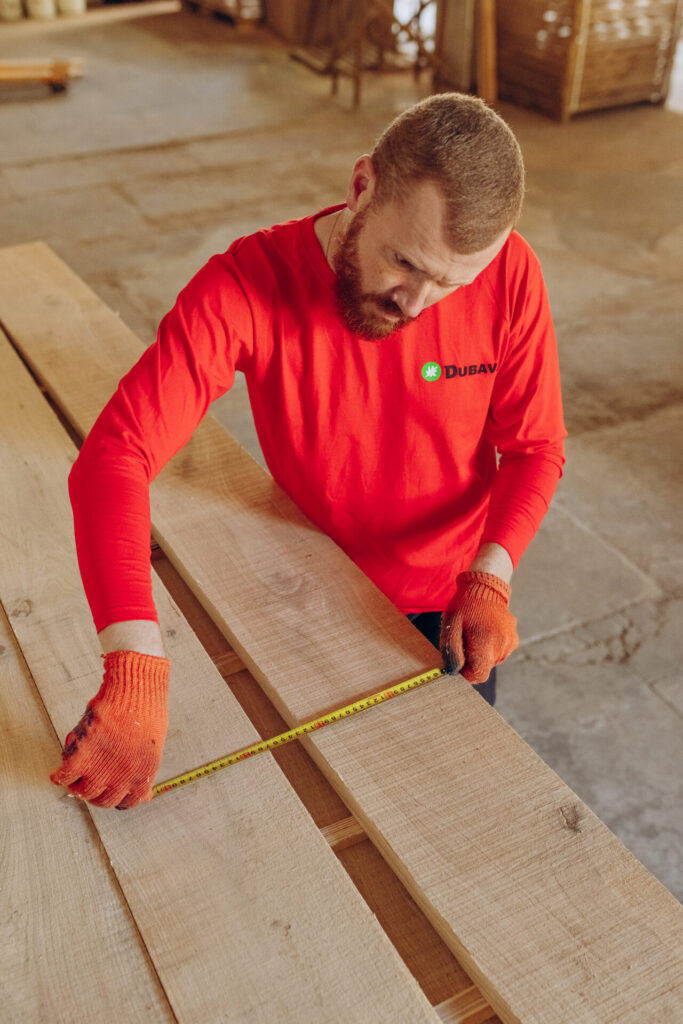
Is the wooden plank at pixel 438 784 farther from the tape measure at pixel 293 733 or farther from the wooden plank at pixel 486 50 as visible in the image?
the wooden plank at pixel 486 50

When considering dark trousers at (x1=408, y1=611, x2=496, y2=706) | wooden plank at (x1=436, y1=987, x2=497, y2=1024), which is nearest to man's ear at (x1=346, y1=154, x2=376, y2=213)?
dark trousers at (x1=408, y1=611, x2=496, y2=706)

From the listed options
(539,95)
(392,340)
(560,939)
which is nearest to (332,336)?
(392,340)

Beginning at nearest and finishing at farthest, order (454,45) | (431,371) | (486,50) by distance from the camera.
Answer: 1. (431,371)
2. (486,50)
3. (454,45)

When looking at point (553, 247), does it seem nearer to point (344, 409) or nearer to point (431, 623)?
point (431, 623)

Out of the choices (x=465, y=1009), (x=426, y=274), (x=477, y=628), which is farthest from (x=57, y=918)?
(x=426, y=274)

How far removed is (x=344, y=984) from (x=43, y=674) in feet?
2.67

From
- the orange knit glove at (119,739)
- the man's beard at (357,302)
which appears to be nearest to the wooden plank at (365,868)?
the orange knit glove at (119,739)

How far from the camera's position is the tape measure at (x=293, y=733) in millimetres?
1518

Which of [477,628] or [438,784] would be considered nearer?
[438,784]

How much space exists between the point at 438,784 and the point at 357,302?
3.16 feet

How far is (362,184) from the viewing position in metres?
1.75

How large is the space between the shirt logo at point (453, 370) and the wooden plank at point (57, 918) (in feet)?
3.55

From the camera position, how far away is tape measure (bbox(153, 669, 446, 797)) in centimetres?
152

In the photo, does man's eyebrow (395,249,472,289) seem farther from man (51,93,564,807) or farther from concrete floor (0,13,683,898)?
concrete floor (0,13,683,898)
